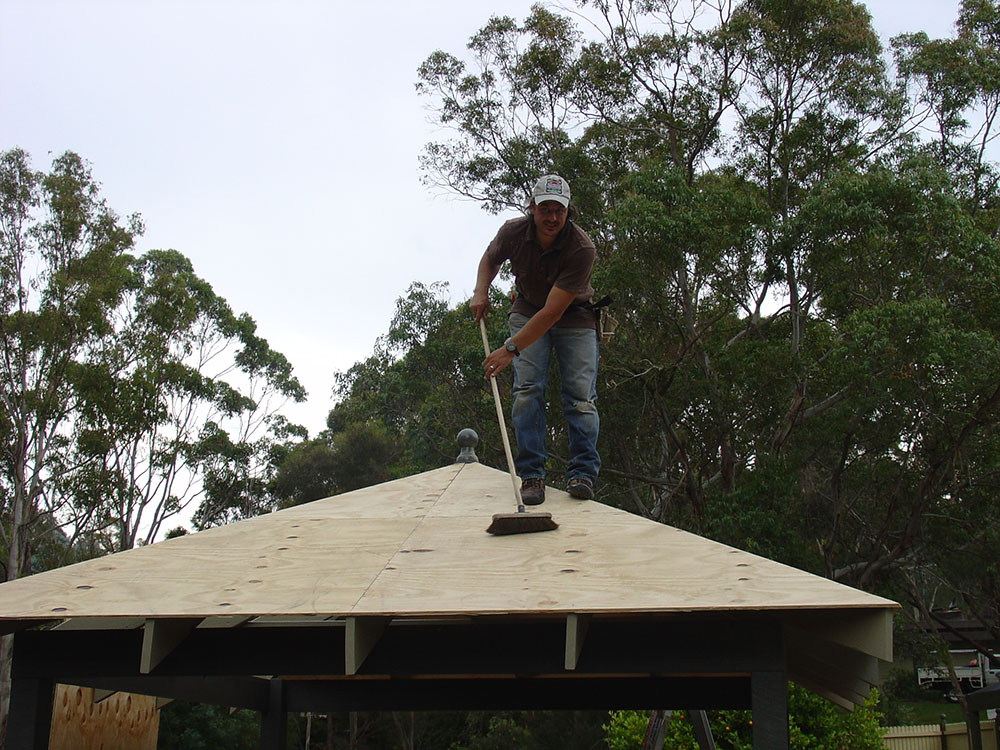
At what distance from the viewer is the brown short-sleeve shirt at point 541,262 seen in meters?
4.17

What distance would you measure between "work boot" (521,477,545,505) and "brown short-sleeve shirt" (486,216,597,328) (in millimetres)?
846

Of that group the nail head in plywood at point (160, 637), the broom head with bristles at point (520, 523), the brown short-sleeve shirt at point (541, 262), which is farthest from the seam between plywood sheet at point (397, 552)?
the brown short-sleeve shirt at point (541, 262)

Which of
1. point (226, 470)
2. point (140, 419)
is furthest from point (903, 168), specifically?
point (226, 470)

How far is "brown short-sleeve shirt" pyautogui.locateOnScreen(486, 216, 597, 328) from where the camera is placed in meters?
4.17

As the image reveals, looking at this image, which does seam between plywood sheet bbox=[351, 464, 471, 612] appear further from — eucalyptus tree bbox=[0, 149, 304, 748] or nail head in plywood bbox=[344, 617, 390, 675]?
eucalyptus tree bbox=[0, 149, 304, 748]

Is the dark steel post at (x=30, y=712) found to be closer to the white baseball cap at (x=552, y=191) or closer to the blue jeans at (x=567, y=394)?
the blue jeans at (x=567, y=394)

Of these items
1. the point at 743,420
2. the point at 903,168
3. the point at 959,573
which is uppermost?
the point at 903,168

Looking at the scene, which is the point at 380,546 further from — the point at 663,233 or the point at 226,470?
the point at 226,470

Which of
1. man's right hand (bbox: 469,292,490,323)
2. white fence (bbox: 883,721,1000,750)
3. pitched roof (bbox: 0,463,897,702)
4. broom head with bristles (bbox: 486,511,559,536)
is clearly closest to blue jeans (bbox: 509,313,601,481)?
man's right hand (bbox: 469,292,490,323)

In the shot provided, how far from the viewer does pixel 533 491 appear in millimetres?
4086

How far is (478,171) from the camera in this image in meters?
17.3

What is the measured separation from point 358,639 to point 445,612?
12.4 inches

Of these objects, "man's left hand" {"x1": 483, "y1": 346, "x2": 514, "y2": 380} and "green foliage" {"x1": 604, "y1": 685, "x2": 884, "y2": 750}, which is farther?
"green foliage" {"x1": 604, "y1": 685, "x2": 884, "y2": 750}

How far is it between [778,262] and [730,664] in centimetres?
1139
